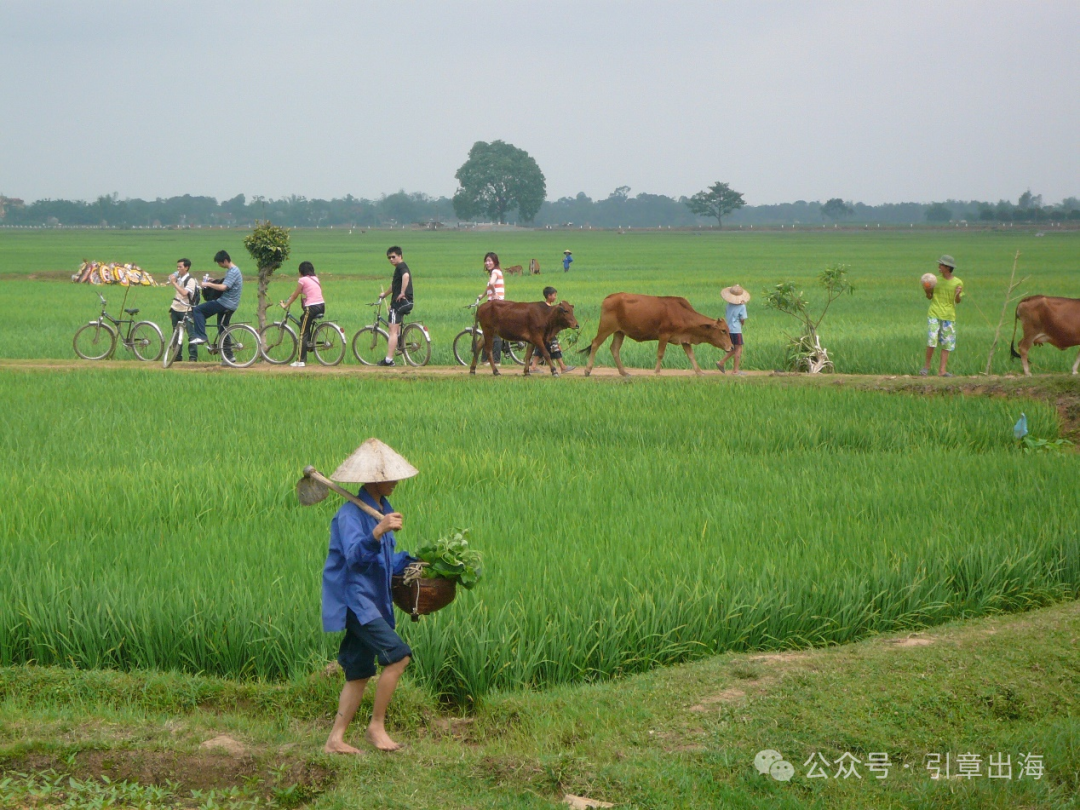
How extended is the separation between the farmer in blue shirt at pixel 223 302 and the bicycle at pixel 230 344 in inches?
3.2

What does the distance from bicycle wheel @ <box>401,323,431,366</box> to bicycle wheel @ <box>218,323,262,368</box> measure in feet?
7.30

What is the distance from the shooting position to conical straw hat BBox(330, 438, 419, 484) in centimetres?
448

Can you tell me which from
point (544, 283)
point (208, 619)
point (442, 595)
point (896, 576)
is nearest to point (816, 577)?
point (896, 576)

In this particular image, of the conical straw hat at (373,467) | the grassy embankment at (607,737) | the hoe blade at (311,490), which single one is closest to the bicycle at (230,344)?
the grassy embankment at (607,737)

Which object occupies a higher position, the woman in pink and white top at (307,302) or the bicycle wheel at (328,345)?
the woman in pink and white top at (307,302)

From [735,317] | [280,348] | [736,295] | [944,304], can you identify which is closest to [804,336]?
[735,317]

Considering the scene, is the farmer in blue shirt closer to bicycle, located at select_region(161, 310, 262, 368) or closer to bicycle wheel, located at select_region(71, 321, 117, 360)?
bicycle, located at select_region(161, 310, 262, 368)

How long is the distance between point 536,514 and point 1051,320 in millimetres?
9619

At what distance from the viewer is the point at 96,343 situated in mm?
18922

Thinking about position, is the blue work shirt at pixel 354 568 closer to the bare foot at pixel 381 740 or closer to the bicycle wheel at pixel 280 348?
the bare foot at pixel 381 740

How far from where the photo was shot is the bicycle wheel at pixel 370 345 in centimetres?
1767

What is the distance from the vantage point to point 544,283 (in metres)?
42.9

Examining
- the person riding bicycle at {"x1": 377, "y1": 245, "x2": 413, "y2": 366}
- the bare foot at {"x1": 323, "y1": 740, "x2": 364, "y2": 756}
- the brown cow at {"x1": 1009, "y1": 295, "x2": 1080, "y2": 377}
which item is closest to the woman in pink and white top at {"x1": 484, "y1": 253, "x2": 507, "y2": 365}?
the person riding bicycle at {"x1": 377, "y1": 245, "x2": 413, "y2": 366}

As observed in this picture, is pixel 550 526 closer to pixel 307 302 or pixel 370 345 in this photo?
pixel 307 302
